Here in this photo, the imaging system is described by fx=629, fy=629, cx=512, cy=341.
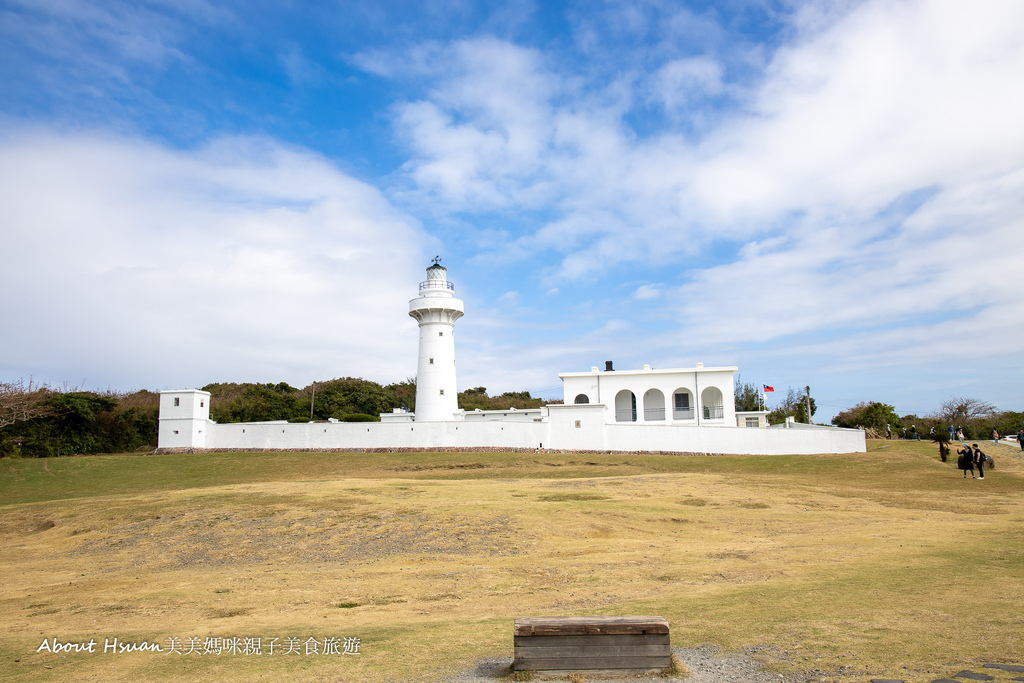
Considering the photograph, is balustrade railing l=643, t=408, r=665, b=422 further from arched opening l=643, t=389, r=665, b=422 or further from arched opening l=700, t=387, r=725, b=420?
arched opening l=700, t=387, r=725, b=420

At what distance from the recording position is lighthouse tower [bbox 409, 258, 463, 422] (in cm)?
3934

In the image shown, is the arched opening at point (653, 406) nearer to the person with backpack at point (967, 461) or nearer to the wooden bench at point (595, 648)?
the person with backpack at point (967, 461)

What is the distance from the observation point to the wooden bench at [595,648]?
561 cm

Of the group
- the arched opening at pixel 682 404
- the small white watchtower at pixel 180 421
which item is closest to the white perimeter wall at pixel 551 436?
the small white watchtower at pixel 180 421

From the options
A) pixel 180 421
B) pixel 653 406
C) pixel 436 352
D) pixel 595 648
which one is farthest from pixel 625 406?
pixel 595 648

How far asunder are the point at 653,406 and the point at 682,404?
1889 mm

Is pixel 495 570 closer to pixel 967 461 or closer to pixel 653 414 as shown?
pixel 967 461

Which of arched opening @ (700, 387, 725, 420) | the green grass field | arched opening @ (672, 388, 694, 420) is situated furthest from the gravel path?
arched opening @ (672, 388, 694, 420)

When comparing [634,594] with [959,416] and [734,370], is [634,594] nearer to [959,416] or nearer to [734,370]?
[734,370]

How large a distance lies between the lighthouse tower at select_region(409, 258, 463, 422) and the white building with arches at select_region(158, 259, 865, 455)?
0.06 metres

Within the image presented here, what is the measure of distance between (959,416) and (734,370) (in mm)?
24697

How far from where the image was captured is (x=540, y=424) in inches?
1420

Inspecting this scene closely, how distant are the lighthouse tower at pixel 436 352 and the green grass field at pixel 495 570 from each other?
1595 cm

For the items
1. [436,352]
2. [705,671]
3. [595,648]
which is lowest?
[705,671]
